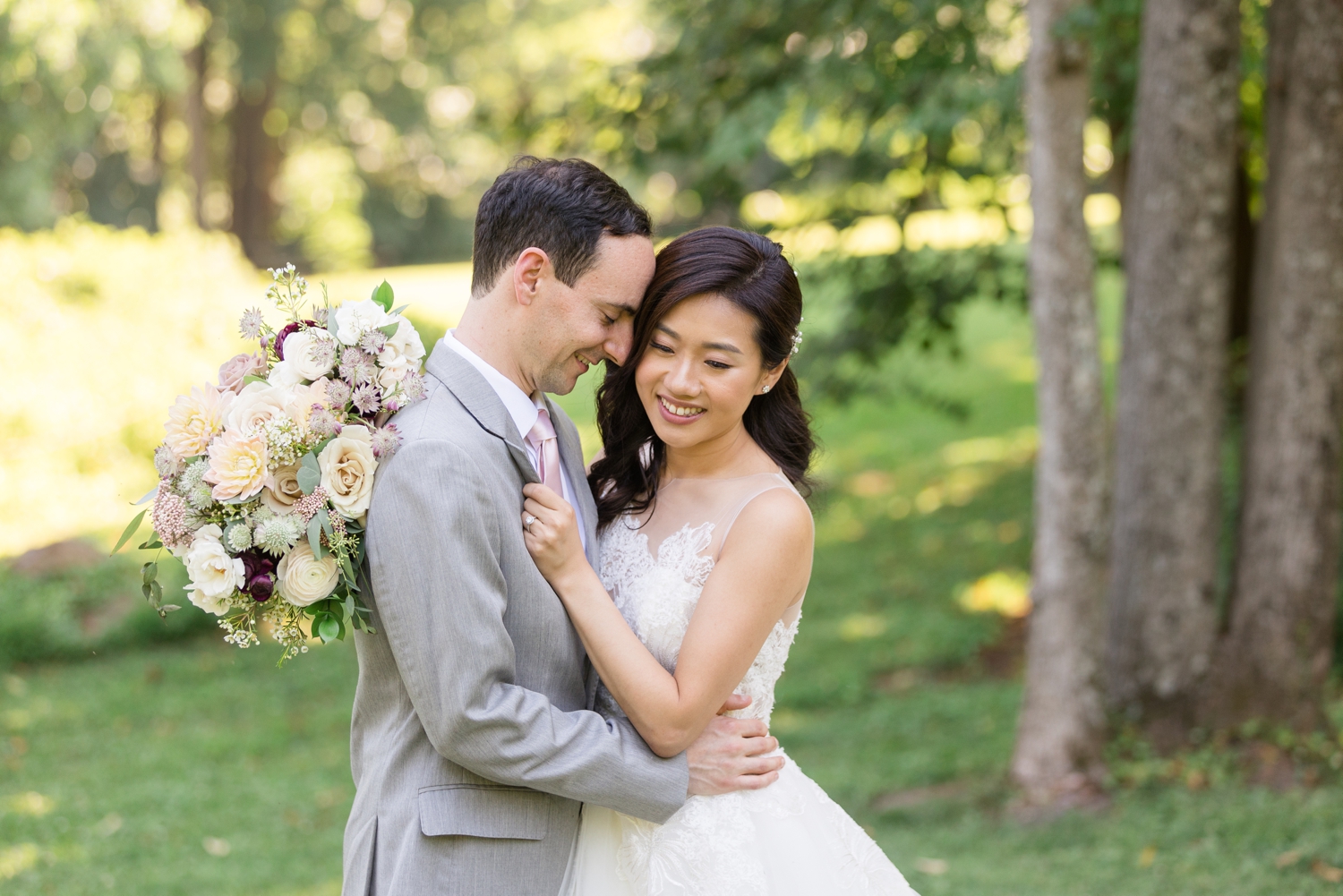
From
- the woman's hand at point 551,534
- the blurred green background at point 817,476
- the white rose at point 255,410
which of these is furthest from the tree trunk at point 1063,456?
the white rose at point 255,410

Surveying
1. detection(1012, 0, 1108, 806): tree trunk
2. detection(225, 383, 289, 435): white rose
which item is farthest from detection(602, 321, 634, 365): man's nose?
detection(1012, 0, 1108, 806): tree trunk

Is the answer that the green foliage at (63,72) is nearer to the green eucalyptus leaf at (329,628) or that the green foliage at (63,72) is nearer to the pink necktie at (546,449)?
the pink necktie at (546,449)

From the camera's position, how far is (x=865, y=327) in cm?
775

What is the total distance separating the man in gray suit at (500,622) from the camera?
213 cm

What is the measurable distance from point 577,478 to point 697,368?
0.39m

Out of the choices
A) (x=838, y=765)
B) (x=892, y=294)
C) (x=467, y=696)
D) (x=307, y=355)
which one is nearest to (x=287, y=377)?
(x=307, y=355)

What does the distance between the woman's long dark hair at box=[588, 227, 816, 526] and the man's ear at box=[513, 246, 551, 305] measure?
1.04 ft

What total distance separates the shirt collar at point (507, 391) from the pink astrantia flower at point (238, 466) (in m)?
0.47

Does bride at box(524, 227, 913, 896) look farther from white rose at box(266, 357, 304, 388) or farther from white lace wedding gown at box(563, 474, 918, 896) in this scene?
white rose at box(266, 357, 304, 388)

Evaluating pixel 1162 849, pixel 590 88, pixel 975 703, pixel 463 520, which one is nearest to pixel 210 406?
pixel 463 520

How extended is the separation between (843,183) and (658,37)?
5.52ft

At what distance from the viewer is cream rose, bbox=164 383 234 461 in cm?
219

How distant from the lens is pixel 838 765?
673cm

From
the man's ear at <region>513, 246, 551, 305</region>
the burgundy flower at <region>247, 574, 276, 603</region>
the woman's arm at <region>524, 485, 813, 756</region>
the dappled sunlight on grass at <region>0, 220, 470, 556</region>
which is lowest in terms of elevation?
the dappled sunlight on grass at <region>0, 220, 470, 556</region>
